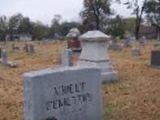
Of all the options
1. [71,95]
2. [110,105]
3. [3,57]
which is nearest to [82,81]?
[71,95]

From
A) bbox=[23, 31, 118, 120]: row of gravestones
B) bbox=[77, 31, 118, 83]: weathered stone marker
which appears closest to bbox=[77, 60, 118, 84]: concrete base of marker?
bbox=[77, 31, 118, 83]: weathered stone marker

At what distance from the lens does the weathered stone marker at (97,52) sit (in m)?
11.6

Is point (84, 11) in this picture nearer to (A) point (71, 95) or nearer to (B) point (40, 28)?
(B) point (40, 28)

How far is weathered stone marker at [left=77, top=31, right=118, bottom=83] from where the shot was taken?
457 inches

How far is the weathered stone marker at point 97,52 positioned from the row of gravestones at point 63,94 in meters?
5.45

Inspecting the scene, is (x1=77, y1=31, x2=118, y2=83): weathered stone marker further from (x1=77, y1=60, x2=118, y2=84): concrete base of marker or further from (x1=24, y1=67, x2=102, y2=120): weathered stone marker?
(x1=24, y1=67, x2=102, y2=120): weathered stone marker

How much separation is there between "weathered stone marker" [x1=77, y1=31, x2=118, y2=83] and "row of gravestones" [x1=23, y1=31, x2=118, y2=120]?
17.9 feet

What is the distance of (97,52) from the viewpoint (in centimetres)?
1175

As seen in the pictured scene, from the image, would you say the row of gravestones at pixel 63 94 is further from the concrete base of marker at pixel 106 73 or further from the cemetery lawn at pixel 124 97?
the concrete base of marker at pixel 106 73

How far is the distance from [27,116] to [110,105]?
292 centimetres

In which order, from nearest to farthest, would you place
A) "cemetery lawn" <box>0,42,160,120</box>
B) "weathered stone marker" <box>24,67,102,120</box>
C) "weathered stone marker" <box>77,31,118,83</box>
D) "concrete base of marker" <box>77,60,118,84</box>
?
"weathered stone marker" <box>24,67,102,120</box> → "cemetery lawn" <box>0,42,160,120</box> → "concrete base of marker" <box>77,60,118,84</box> → "weathered stone marker" <box>77,31,118,83</box>

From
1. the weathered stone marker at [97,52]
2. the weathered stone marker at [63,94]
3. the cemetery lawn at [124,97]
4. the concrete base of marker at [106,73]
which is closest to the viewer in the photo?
the weathered stone marker at [63,94]

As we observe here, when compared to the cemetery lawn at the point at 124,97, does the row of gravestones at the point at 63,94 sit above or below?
above

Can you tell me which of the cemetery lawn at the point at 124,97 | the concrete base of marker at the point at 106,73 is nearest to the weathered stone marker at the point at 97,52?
the concrete base of marker at the point at 106,73
